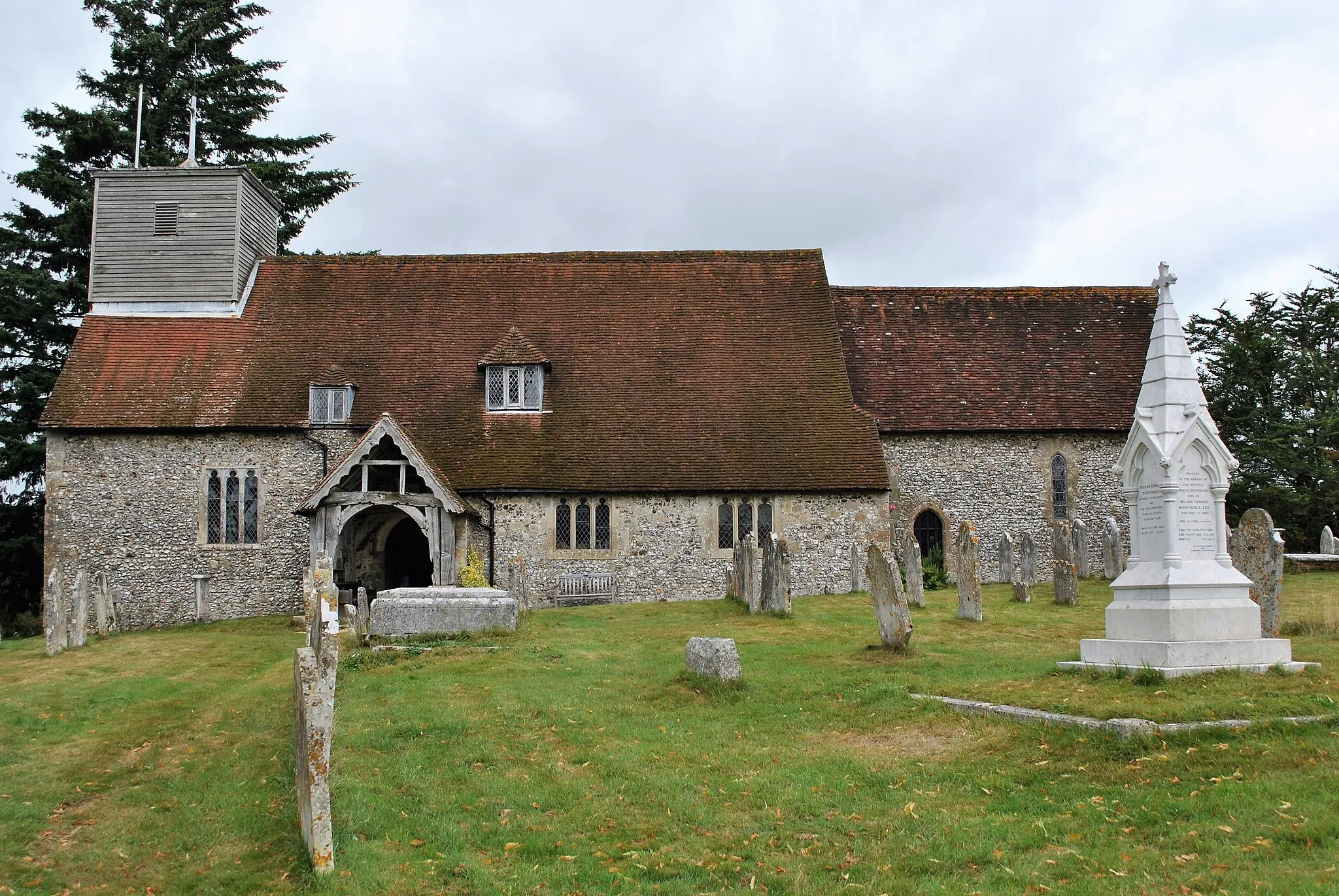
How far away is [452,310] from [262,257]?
19.9 ft

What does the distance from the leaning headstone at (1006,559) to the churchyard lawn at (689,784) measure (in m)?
10.0

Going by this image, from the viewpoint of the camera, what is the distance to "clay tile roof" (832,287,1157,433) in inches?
1077

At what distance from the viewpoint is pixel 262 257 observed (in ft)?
97.2

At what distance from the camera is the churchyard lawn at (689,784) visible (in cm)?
679

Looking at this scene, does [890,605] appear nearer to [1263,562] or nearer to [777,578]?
[1263,562]

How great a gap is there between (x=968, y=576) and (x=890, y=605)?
4290 mm

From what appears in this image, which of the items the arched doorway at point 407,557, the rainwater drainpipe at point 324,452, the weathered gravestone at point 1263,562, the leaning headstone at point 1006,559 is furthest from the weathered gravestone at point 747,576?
the rainwater drainpipe at point 324,452

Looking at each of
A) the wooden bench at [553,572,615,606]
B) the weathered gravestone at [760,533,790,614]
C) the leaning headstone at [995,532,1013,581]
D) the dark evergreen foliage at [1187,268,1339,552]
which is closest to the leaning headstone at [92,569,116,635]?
the wooden bench at [553,572,615,606]

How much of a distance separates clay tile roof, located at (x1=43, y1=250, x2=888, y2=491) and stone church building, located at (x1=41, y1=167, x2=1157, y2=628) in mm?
73

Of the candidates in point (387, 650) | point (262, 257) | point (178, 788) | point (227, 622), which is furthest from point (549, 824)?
point (262, 257)

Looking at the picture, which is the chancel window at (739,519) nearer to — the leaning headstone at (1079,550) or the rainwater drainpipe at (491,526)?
the rainwater drainpipe at (491,526)

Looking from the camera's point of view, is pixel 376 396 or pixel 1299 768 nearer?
pixel 1299 768

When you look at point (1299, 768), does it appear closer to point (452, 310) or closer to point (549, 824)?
point (549, 824)

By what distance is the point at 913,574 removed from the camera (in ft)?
66.0
